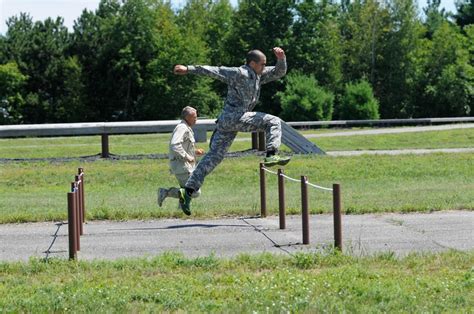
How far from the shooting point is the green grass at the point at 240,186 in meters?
15.5

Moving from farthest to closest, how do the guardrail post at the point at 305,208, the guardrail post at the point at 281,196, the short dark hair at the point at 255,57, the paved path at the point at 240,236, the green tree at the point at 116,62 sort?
the green tree at the point at 116,62
the short dark hair at the point at 255,57
the guardrail post at the point at 281,196
the paved path at the point at 240,236
the guardrail post at the point at 305,208

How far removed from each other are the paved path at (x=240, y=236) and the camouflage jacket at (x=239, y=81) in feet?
5.44

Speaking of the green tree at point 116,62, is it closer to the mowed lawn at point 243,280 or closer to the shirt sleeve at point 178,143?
the mowed lawn at point 243,280

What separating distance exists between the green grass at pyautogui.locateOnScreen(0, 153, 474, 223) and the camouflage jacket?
7.88ft

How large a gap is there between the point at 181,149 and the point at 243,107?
1.12 m

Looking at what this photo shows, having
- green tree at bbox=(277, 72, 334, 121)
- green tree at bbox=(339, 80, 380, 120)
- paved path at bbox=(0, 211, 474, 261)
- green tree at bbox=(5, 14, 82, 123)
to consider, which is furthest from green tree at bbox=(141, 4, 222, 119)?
paved path at bbox=(0, 211, 474, 261)

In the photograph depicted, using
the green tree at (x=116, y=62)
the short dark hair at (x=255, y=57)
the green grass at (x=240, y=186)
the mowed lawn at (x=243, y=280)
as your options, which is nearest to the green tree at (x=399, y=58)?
the green tree at (x=116, y=62)

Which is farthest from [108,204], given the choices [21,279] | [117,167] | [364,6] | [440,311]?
[364,6]

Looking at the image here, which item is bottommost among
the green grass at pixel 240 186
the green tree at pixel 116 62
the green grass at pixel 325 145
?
the green grass at pixel 240 186

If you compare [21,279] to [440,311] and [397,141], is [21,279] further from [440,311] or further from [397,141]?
[397,141]

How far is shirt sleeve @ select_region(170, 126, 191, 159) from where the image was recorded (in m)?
13.6

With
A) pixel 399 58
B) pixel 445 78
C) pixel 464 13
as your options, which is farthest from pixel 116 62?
pixel 464 13

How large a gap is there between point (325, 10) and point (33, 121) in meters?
22.2

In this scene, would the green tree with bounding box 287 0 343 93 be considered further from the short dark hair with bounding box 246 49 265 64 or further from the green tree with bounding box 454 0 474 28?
the short dark hair with bounding box 246 49 265 64
